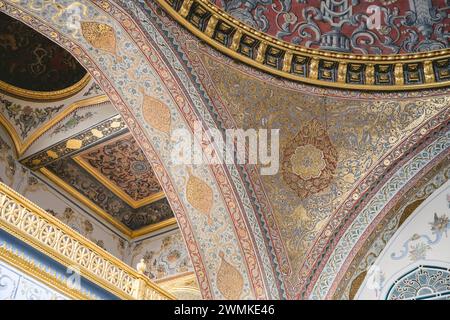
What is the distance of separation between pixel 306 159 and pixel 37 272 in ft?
10.6

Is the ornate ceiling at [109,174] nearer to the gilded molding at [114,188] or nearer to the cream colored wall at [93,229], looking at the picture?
the gilded molding at [114,188]

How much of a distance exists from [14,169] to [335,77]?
3935 millimetres

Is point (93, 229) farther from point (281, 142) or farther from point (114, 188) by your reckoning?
point (281, 142)

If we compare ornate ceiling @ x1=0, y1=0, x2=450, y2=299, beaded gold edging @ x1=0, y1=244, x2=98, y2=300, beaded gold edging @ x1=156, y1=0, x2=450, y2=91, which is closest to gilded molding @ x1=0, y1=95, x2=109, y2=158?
ornate ceiling @ x1=0, y1=0, x2=450, y2=299

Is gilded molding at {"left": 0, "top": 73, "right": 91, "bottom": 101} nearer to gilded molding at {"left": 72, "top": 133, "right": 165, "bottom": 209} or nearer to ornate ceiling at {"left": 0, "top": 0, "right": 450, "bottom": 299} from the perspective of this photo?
ornate ceiling at {"left": 0, "top": 0, "right": 450, "bottom": 299}

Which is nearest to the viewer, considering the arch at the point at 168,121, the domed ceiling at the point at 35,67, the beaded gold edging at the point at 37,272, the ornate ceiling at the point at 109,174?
the beaded gold edging at the point at 37,272

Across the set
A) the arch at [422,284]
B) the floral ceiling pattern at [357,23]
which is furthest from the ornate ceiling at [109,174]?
the arch at [422,284]

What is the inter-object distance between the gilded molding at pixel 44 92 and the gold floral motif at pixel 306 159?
101 inches

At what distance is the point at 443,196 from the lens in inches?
241

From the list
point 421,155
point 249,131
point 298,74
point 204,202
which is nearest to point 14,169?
point 204,202

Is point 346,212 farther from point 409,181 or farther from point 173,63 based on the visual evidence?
point 173,63

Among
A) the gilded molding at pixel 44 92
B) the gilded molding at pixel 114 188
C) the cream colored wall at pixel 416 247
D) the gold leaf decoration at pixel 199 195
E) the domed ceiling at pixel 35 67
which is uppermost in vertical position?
the domed ceiling at pixel 35 67

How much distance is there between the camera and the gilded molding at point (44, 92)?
6.69 m

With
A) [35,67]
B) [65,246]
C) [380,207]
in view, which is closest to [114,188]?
[35,67]
